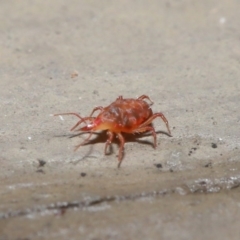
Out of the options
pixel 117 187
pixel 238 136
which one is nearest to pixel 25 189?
pixel 117 187

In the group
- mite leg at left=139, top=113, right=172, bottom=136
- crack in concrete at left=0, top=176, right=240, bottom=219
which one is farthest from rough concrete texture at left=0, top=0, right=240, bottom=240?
mite leg at left=139, top=113, right=172, bottom=136

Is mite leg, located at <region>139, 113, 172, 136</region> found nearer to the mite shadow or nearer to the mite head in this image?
the mite shadow

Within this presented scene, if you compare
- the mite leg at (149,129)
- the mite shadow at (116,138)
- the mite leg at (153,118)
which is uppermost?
the mite leg at (153,118)

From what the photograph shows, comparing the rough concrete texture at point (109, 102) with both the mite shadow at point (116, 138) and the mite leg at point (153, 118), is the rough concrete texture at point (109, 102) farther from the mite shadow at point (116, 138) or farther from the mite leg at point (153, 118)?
the mite leg at point (153, 118)

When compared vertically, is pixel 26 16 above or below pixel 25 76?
above

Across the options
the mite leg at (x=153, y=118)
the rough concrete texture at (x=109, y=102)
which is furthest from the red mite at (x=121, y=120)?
the rough concrete texture at (x=109, y=102)

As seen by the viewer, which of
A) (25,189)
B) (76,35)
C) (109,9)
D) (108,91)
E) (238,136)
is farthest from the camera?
(109,9)

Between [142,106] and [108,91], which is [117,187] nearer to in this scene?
[142,106]
